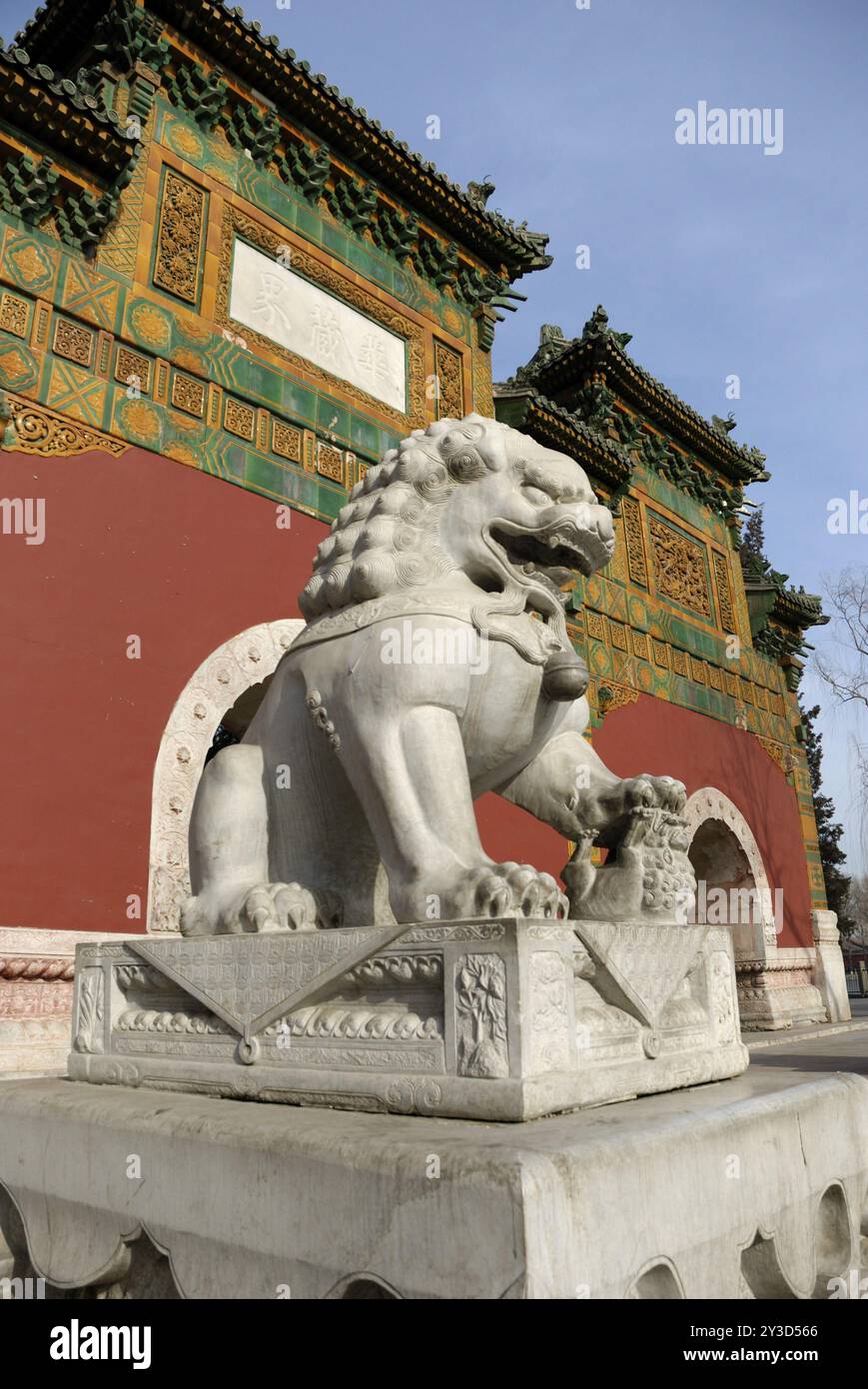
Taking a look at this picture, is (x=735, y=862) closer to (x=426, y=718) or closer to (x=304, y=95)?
(x=304, y=95)

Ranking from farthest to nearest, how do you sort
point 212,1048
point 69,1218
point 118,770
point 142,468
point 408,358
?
point 408,358
point 142,468
point 118,770
point 212,1048
point 69,1218

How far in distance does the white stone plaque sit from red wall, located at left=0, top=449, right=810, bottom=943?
4.54 feet

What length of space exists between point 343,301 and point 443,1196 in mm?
6633

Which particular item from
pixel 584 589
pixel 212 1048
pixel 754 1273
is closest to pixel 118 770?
pixel 212 1048

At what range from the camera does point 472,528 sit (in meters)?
1.86

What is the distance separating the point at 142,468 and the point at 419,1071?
4415mm

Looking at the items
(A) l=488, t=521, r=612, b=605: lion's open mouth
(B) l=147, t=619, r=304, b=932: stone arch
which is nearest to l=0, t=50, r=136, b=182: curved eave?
(B) l=147, t=619, r=304, b=932: stone arch

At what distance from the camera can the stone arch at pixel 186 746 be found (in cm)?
446

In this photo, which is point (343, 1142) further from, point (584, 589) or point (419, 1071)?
point (584, 589)

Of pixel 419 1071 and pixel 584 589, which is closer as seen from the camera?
pixel 419 1071

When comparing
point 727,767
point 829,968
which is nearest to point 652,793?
point 727,767

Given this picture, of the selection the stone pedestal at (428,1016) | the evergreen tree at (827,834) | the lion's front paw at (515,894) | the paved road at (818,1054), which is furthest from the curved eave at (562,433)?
the evergreen tree at (827,834)

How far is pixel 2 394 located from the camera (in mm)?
4496

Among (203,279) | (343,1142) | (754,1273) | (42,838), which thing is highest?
(203,279)
